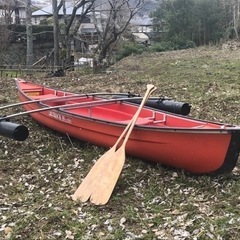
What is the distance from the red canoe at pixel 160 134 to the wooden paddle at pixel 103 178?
1.23 feet

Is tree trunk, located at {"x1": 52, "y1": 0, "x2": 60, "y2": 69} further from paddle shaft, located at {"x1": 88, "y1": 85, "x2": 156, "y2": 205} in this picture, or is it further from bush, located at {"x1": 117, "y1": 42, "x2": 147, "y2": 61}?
paddle shaft, located at {"x1": 88, "y1": 85, "x2": 156, "y2": 205}

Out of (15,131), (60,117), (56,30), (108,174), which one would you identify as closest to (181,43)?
(56,30)

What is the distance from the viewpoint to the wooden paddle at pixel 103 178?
4855mm

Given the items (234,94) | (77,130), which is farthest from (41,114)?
(234,94)

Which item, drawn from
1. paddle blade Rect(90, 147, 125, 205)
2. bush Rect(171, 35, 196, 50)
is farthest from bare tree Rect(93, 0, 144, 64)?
paddle blade Rect(90, 147, 125, 205)

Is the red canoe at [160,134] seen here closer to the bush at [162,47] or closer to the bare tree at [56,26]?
the bare tree at [56,26]

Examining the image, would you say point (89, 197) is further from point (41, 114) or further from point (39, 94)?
point (39, 94)

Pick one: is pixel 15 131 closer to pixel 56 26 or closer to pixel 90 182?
pixel 90 182

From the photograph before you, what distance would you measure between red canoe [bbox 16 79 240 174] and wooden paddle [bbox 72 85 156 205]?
0.38 meters

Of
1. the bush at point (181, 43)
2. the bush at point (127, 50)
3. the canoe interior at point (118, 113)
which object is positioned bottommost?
the canoe interior at point (118, 113)

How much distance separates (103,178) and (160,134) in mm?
924

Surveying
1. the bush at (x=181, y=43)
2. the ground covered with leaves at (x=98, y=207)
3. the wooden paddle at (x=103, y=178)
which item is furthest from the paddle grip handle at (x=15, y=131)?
the bush at (x=181, y=43)

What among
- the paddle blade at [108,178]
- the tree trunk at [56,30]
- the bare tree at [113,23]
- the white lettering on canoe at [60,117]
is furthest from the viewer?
the tree trunk at [56,30]

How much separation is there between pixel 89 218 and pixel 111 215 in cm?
24
